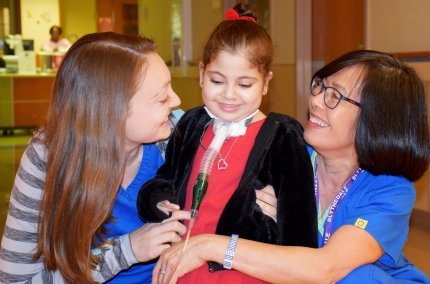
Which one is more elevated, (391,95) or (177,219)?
(391,95)

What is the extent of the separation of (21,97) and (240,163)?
29.3ft

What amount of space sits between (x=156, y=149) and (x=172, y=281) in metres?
0.47

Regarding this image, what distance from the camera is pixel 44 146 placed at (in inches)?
59.2

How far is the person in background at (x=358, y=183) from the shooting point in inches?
53.6

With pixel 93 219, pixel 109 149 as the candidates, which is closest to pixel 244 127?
pixel 109 149

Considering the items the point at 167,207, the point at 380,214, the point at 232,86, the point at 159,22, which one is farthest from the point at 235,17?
the point at 159,22

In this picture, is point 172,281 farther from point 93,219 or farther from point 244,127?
point 244,127

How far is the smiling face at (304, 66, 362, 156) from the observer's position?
58.5 inches

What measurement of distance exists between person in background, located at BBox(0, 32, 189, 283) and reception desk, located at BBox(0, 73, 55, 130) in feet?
27.4

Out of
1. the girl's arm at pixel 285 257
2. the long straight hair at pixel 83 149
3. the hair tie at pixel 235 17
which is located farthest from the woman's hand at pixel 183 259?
the hair tie at pixel 235 17

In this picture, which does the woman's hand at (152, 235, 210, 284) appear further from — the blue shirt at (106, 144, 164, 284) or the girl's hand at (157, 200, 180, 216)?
the blue shirt at (106, 144, 164, 284)

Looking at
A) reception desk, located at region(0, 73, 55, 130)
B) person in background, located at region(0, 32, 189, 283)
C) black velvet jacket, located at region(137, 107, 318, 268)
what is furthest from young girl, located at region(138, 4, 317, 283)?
reception desk, located at region(0, 73, 55, 130)

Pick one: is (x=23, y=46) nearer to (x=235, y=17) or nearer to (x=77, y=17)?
(x=77, y=17)

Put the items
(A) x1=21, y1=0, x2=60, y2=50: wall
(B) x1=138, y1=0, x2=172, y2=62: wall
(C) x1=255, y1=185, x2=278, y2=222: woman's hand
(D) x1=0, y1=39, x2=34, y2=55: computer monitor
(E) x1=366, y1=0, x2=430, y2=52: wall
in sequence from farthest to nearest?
(A) x1=21, y1=0, x2=60, y2=50: wall
(D) x1=0, y1=39, x2=34, y2=55: computer monitor
(B) x1=138, y1=0, x2=172, y2=62: wall
(E) x1=366, y1=0, x2=430, y2=52: wall
(C) x1=255, y1=185, x2=278, y2=222: woman's hand
